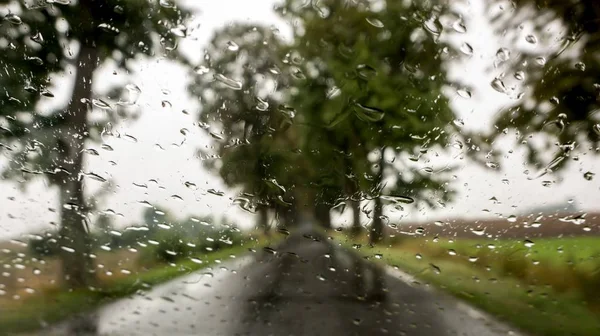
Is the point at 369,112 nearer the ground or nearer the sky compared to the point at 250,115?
nearer the sky

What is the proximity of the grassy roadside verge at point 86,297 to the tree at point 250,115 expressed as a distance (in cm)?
49

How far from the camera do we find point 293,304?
3988 millimetres

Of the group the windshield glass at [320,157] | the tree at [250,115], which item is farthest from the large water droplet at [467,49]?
the tree at [250,115]

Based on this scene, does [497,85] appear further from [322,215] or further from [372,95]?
[322,215]

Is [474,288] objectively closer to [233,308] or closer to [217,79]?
[233,308]

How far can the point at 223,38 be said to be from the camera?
4160mm

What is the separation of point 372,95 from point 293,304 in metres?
1.81

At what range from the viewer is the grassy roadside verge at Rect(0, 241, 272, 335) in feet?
10.8

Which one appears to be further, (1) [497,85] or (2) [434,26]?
(2) [434,26]

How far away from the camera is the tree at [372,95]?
13.8 feet

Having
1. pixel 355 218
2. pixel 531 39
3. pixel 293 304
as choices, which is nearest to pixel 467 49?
pixel 531 39

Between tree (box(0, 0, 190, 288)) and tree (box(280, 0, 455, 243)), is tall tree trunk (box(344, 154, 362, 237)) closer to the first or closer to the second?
tree (box(280, 0, 455, 243))

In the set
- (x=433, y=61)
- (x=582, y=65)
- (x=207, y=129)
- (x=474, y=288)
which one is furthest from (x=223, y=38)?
(x=582, y=65)

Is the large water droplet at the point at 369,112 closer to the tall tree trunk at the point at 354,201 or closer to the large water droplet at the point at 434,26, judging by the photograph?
the tall tree trunk at the point at 354,201
